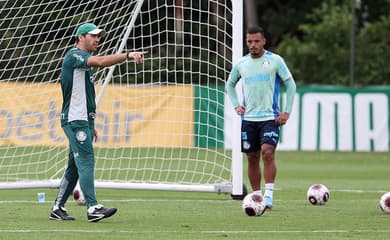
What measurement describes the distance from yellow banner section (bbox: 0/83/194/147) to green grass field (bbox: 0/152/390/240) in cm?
164

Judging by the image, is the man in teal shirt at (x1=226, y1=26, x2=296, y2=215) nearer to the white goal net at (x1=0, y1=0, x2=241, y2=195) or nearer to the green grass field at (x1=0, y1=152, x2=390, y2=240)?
the green grass field at (x1=0, y1=152, x2=390, y2=240)

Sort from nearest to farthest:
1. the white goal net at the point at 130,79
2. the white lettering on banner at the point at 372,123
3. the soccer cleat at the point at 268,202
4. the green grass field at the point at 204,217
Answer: the green grass field at the point at 204,217, the soccer cleat at the point at 268,202, the white goal net at the point at 130,79, the white lettering on banner at the point at 372,123

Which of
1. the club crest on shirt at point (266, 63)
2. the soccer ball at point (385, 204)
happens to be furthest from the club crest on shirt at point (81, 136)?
the soccer ball at point (385, 204)

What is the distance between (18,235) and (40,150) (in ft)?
27.0

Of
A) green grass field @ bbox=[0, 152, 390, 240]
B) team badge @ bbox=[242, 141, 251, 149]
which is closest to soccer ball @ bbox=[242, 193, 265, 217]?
green grass field @ bbox=[0, 152, 390, 240]

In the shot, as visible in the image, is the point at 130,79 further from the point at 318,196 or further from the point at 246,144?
the point at 318,196

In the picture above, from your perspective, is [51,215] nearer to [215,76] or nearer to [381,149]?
[215,76]

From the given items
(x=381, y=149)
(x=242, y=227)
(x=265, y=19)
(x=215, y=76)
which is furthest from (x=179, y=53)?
(x=265, y=19)

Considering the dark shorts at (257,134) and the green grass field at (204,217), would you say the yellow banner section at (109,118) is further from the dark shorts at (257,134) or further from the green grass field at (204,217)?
the dark shorts at (257,134)

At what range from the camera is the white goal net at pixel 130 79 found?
53.4ft

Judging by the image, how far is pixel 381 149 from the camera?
97.4ft

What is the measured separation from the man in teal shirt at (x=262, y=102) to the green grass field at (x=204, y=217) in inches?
28.7

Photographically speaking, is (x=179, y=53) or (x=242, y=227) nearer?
(x=242, y=227)

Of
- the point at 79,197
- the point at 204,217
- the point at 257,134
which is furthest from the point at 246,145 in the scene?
the point at 79,197
